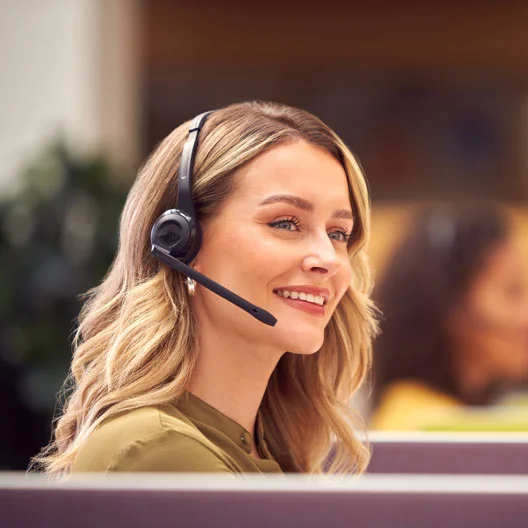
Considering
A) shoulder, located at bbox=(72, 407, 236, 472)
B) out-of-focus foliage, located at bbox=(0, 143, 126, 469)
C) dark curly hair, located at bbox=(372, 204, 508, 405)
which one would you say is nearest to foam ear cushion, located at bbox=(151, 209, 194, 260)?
shoulder, located at bbox=(72, 407, 236, 472)

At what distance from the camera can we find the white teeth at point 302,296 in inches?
45.7

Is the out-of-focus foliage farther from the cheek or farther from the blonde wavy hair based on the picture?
the cheek

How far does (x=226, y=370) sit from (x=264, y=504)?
44 centimetres

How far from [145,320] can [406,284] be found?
6.11ft

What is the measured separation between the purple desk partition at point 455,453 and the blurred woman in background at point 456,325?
4.54 feet

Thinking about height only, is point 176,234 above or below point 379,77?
above

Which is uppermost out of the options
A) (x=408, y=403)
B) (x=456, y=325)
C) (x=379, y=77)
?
(x=456, y=325)

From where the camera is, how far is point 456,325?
2.74 metres

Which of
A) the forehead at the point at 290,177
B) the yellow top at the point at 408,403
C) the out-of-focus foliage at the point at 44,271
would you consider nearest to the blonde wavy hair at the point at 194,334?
the forehead at the point at 290,177

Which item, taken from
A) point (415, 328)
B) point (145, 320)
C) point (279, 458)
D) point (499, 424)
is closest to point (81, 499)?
point (145, 320)

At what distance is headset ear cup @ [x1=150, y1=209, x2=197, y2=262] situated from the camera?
113 cm

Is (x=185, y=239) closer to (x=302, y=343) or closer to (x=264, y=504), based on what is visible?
(x=302, y=343)

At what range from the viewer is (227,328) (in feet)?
3.84

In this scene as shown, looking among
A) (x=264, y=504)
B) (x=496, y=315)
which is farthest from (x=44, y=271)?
(x=264, y=504)
